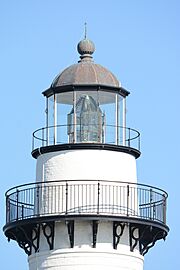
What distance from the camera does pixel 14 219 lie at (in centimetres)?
3422

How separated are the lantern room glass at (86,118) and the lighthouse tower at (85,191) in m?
0.03

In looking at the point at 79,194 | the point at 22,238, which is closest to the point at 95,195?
the point at 79,194

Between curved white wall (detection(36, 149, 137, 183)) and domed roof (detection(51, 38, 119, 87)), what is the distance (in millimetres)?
2071

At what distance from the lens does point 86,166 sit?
111 feet

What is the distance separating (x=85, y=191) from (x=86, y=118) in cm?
231

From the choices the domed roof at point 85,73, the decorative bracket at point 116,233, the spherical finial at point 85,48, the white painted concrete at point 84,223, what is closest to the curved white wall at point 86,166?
the white painted concrete at point 84,223

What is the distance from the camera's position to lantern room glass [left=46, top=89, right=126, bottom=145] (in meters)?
34.6

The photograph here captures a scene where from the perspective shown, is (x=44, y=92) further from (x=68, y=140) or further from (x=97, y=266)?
(x=97, y=266)

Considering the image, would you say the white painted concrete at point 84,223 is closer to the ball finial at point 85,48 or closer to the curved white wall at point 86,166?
the curved white wall at point 86,166

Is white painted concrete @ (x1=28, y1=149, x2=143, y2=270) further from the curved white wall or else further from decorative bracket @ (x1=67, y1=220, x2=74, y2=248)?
decorative bracket @ (x1=67, y1=220, x2=74, y2=248)

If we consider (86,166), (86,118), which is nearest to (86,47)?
(86,118)

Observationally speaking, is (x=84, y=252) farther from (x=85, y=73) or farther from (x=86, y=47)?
(x=86, y=47)

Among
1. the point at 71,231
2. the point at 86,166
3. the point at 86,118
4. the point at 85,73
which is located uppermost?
the point at 85,73

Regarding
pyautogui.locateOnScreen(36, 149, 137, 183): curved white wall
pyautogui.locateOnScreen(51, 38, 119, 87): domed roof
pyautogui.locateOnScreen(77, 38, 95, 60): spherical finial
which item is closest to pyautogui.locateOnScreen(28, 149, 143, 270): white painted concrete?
pyautogui.locateOnScreen(36, 149, 137, 183): curved white wall
